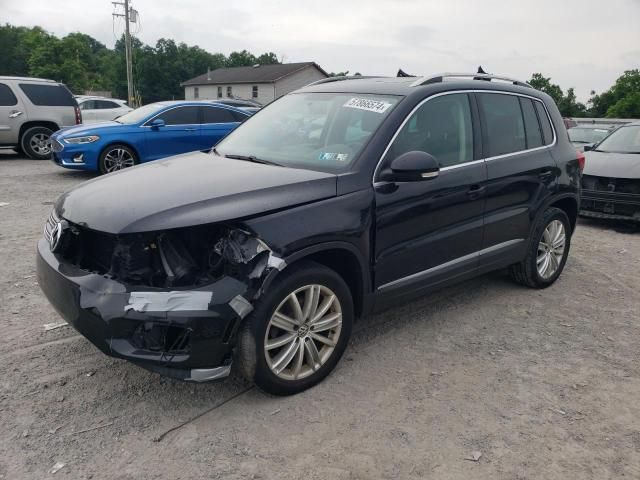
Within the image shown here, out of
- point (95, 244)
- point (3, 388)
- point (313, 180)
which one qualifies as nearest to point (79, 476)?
point (3, 388)

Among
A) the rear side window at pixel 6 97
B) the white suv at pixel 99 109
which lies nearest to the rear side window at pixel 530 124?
the rear side window at pixel 6 97

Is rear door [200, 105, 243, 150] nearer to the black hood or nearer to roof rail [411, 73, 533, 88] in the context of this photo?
the black hood

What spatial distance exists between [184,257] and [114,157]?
306 inches

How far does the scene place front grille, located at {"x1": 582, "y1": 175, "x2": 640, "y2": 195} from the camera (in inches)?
310

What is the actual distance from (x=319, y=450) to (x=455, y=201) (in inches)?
81.2

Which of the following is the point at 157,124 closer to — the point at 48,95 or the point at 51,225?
the point at 48,95

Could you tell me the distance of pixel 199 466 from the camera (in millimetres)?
2678

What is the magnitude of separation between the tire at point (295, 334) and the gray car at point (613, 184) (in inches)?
245

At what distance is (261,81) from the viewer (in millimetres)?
54406

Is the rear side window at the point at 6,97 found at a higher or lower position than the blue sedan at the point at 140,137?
higher

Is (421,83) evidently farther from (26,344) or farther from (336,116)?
(26,344)

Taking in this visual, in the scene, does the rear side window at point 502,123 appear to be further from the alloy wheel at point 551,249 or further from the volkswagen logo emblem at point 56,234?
the volkswagen logo emblem at point 56,234

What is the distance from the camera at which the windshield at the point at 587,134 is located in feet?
43.2

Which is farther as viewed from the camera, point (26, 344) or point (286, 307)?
point (26, 344)
